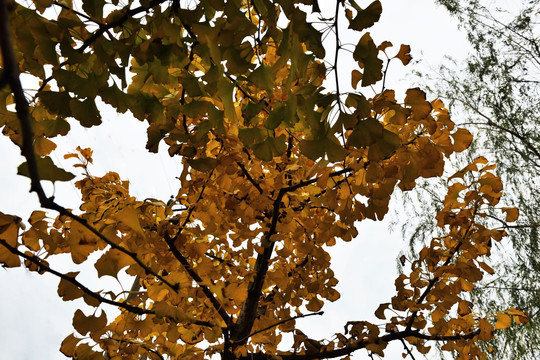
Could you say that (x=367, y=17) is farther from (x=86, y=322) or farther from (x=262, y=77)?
(x=86, y=322)

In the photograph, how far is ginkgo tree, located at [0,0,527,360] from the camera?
0.66 m

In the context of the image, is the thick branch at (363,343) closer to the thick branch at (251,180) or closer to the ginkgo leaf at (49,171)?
the thick branch at (251,180)

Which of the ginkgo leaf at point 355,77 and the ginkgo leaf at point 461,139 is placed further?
the ginkgo leaf at point 461,139

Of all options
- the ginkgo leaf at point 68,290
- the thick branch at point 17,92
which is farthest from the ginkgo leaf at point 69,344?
the thick branch at point 17,92

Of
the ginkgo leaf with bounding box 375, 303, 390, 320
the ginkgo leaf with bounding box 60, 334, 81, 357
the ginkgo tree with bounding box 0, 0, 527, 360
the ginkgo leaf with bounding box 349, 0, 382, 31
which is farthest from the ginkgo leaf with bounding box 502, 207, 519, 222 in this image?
the ginkgo leaf with bounding box 60, 334, 81, 357

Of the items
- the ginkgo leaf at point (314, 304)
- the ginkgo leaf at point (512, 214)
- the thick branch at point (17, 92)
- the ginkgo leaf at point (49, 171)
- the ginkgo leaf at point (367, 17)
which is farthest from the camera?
the ginkgo leaf at point (314, 304)

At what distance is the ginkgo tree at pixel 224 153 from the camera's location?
0.66m

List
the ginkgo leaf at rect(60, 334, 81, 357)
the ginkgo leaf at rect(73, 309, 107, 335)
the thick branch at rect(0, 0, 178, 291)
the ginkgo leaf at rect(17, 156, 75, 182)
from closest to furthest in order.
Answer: the thick branch at rect(0, 0, 178, 291), the ginkgo leaf at rect(17, 156, 75, 182), the ginkgo leaf at rect(73, 309, 107, 335), the ginkgo leaf at rect(60, 334, 81, 357)

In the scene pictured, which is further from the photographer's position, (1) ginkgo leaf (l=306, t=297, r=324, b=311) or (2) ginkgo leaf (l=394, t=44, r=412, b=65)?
(1) ginkgo leaf (l=306, t=297, r=324, b=311)

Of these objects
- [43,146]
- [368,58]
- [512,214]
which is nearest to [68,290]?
[43,146]

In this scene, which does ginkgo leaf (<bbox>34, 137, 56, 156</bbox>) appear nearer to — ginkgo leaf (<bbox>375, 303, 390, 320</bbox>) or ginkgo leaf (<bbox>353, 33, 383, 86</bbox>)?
ginkgo leaf (<bbox>353, 33, 383, 86</bbox>)

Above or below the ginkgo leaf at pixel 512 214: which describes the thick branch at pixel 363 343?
below

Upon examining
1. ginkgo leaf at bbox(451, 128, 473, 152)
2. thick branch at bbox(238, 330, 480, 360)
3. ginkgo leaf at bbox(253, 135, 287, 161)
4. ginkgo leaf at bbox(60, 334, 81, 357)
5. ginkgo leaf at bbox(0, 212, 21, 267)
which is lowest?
thick branch at bbox(238, 330, 480, 360)

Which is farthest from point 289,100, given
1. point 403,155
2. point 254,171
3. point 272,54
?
point 272,54
